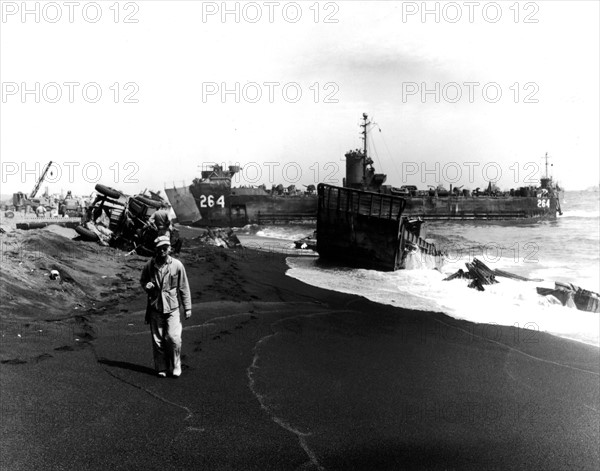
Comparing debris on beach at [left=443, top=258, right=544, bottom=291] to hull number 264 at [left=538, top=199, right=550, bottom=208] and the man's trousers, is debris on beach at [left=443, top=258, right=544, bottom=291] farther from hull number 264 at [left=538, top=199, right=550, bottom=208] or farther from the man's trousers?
hull number 264 at [left=538, top=199, right=550, bottom=208]

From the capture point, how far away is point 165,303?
5340 millimetres

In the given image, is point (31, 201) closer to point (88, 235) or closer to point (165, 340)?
point (88, 235)

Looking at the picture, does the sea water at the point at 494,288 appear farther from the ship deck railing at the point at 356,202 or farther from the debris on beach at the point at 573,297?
the ship deck railing at the point at 356,202

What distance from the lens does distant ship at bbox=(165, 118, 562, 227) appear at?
51.1m

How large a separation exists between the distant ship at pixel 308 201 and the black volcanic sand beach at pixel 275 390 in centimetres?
4177

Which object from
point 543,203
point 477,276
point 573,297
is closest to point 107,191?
point 477,276

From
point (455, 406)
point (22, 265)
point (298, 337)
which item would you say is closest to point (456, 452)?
point (455, 406)

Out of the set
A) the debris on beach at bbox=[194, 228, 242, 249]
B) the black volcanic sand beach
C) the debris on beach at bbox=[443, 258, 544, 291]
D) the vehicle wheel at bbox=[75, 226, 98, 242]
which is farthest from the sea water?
the vehicle wheel at bbox=[75, 226, 98, 242]

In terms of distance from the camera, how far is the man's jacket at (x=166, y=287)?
17.5ft

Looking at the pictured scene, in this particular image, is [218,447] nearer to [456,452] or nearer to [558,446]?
[456,452]

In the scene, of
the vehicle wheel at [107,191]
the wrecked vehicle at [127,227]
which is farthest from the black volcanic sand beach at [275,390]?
the vehicle wheel at [107,191]

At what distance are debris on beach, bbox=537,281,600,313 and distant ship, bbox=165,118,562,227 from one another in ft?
117

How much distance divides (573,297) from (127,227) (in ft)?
48.1

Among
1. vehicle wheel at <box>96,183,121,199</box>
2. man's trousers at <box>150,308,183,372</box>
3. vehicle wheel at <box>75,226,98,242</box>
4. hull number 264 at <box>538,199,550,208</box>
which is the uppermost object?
vehicle wheel at <box>96,183,121,199</box>
